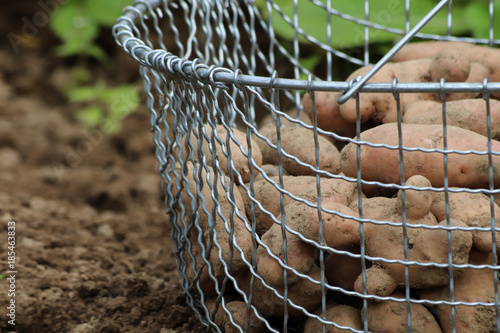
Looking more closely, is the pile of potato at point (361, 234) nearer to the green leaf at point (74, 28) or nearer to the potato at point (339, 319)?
the potato at point (339, 319)

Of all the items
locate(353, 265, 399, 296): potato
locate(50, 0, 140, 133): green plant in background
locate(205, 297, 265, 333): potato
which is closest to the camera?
locate(353, 265, 399, 296): potato

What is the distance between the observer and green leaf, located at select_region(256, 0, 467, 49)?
1636 millimetres

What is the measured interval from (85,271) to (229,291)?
1.09ft

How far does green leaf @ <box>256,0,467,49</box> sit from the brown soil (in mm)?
511

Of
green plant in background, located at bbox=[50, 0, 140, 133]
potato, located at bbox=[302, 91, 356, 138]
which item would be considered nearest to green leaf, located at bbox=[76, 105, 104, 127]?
green plant in background, located at bbox=[50, 0, 140, 133]

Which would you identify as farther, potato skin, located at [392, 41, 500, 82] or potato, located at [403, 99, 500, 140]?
potato skin, located at [392, 41, 500, 82]

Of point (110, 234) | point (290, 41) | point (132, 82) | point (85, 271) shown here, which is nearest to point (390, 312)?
point (85, 271)

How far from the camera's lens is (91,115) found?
1899 millimetres

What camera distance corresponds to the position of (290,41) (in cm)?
190

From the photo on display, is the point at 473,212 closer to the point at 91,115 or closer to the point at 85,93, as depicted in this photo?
the point at 91,115

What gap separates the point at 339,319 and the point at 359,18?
107cm

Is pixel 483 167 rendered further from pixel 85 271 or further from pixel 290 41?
pixel 290 41

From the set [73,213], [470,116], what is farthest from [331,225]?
[73,213]

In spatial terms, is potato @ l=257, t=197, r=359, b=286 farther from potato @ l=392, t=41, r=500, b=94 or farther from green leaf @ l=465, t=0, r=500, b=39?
green leaf @ l=465, t=0, r=500, b=39
